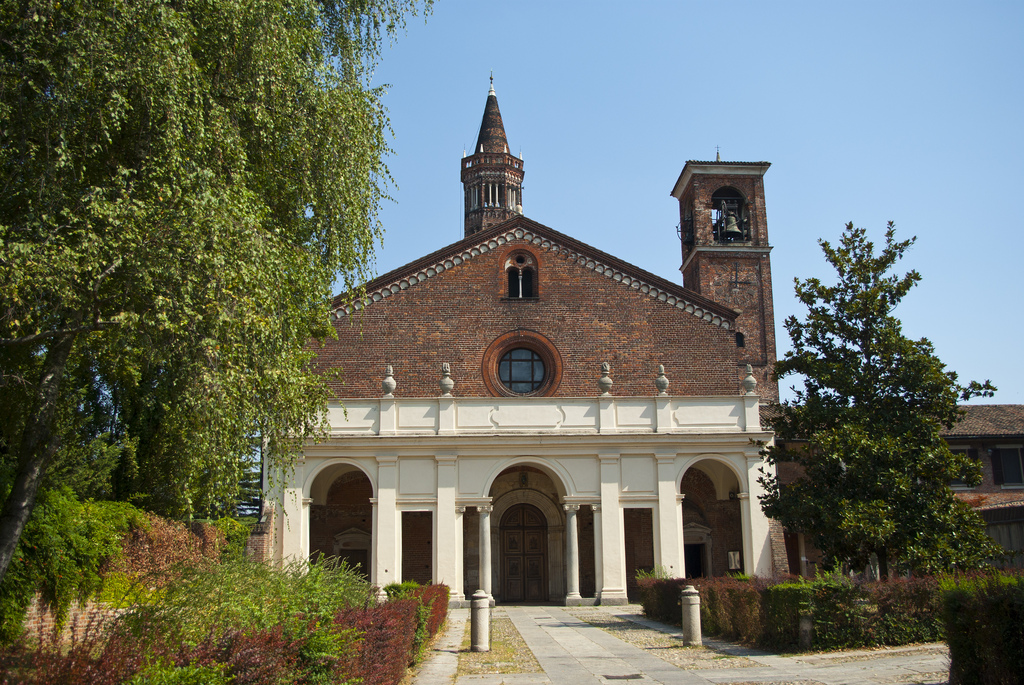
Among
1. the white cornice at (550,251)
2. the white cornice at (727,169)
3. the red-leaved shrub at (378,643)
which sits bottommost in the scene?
the red-leaved shrub at (378,643)

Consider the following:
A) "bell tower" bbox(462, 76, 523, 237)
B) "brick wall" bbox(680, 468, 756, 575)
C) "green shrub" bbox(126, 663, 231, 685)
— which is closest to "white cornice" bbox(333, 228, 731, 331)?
"brick wall" bbox(680, 468, 756, 575)

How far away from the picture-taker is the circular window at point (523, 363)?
26.9 metres

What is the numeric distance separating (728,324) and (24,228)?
2235 centimetres

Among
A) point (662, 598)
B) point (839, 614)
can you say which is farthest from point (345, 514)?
point (839, 614)

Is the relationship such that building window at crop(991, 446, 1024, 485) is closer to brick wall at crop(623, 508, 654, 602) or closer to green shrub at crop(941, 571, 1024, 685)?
brick wall at crop(623, 508, 654, 602)

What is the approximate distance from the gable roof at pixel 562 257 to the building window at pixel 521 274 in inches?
21.4

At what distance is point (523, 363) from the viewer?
90.0 feet

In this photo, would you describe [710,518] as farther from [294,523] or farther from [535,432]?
[294,523]

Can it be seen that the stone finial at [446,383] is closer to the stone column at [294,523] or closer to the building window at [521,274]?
the building window at [521,274]

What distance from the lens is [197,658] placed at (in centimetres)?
573

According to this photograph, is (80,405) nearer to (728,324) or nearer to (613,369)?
(613,369)

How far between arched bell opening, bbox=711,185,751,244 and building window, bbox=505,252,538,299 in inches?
332

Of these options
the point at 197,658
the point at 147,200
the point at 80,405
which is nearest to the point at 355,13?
the point at 147,200

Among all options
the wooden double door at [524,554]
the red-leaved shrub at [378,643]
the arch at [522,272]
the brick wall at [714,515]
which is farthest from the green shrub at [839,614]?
the arch at [522,272]
